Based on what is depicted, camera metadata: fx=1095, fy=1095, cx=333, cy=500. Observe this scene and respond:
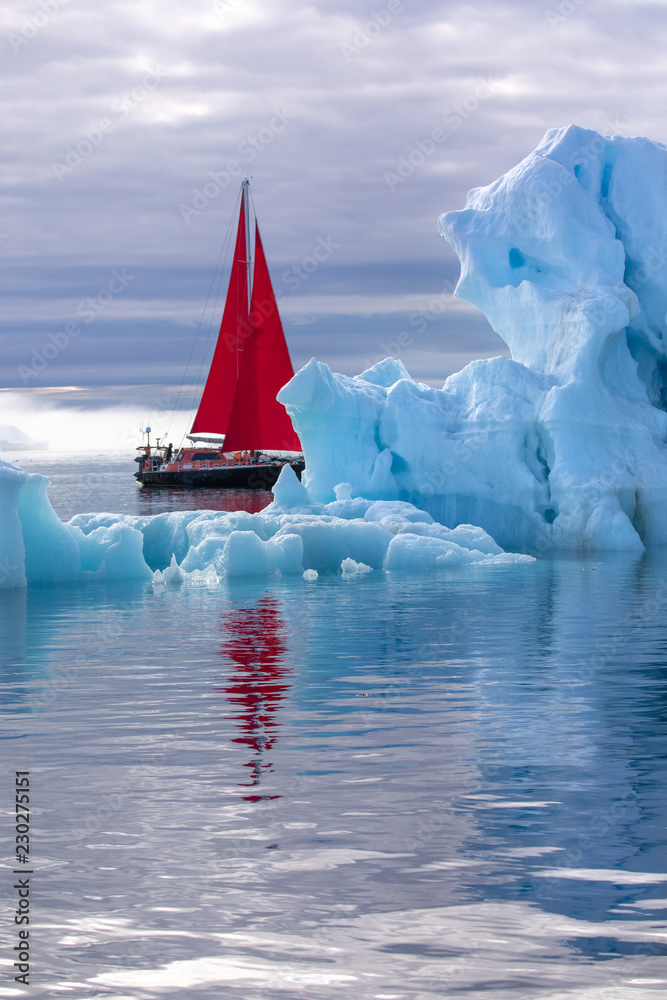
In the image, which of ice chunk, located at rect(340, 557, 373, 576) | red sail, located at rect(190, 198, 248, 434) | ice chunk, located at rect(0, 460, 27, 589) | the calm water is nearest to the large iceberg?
ice chunk, located at rect(340, 557, 373, 576)

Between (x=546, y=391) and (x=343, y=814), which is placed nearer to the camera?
(x=343, y=814)

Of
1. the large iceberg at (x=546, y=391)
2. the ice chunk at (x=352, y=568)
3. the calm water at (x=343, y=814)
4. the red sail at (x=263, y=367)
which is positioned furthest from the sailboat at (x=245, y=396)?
the calm water at (x=343, y=814)

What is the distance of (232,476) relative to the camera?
59.1m

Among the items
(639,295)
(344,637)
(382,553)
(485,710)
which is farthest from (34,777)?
(639,295)

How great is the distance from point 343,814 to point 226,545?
1256 cm

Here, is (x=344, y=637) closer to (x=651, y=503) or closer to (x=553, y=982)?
(x=553, y=982)

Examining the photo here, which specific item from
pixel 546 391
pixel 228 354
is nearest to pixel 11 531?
pixel 546 391

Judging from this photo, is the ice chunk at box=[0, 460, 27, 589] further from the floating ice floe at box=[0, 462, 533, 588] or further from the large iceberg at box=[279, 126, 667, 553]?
the large iceberg at box=[279, 126, 667, 553]

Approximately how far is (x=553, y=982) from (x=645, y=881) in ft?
3.61

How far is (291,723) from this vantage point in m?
8.62

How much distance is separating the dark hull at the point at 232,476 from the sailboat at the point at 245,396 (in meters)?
0.05

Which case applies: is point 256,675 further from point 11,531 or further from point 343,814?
point 11,531

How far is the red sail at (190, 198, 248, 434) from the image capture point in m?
53.5

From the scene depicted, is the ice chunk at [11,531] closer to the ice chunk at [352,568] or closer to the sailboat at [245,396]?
the ice chunk at [352,568]
